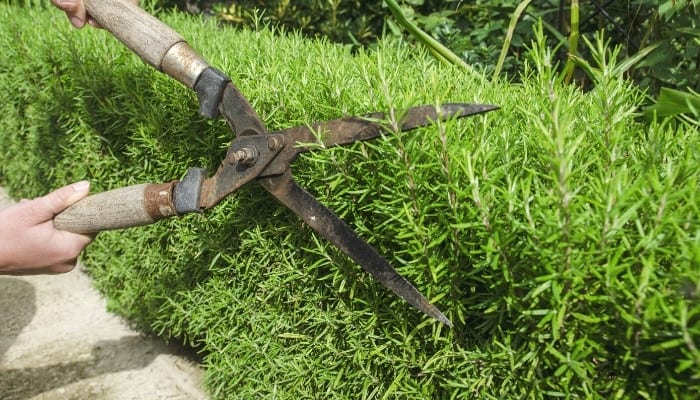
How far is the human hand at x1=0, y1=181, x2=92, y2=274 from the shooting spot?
171 cm

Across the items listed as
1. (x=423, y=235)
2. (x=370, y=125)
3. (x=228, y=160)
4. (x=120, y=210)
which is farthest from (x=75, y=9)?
(x=423, y=235)

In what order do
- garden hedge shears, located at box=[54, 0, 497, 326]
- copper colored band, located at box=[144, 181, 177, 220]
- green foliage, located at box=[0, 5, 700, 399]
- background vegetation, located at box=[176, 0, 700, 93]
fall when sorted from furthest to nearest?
background vegetation, located at box=[176, 0, 700, 93]
copper colored band, located at box=[144, 181, 177, 220]
garden hedge shears, located at box=[54, 0, 497, 326]
green foliage, located at box=[0, 5, 700, 399]

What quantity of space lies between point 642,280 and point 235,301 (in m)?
1.39

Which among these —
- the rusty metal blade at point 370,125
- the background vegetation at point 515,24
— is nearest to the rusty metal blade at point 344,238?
the rusty metal blade at point 370,125

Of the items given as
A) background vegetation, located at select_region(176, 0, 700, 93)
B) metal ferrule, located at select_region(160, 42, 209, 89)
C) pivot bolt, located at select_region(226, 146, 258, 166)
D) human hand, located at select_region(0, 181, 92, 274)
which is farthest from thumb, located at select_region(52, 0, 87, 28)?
pivot bolt, located at select_region(226, 146, 258, 166)

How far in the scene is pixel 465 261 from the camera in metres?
1.30

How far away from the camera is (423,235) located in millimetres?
1290

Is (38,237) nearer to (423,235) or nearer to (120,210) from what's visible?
(120,210)

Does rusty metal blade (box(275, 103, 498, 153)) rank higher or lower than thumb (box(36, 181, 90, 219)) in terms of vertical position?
higher

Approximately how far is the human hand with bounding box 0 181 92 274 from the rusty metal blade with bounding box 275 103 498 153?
732 mm

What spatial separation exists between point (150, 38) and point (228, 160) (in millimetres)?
472

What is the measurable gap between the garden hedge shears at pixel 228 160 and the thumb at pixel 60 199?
20mm

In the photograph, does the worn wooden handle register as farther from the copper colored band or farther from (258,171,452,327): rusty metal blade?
(258,171,452,327): rusty metal blade

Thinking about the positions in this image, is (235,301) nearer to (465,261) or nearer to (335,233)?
A: (335,233)
